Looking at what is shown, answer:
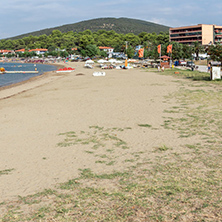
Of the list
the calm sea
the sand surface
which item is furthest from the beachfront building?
the sand surface

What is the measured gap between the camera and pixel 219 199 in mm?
5867

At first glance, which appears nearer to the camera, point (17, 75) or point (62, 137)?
point (62, 137)

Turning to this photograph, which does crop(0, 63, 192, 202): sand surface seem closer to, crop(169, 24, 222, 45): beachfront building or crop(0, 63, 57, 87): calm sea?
crop(0, 63, 57, 87): calm sea

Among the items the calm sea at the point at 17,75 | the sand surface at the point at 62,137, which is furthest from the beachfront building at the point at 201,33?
the sand surface at the point at 62,137

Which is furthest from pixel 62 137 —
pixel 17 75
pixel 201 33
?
pixel 201 33

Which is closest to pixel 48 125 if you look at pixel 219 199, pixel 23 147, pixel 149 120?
pixel 23 147

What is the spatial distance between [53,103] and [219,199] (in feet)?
51.1

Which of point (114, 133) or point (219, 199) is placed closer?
point (219, 199)

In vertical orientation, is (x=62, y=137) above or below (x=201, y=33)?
below

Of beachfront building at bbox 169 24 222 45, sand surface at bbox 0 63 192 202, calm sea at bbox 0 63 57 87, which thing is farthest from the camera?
beachfront building at bbox 169 24 222 45

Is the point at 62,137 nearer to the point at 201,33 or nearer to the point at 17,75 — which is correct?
the point at 17,75

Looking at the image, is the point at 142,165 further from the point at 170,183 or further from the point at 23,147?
the point at 23,147

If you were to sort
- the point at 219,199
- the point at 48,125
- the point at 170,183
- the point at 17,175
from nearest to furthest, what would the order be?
the point at 219,199 < the point at 170,183 < the point at 17,175 < the point at 48,125

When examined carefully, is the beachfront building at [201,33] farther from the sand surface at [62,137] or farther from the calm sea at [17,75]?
the sand surface at [62,137]
